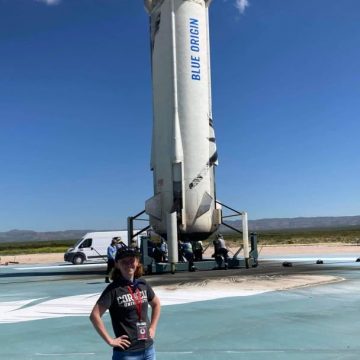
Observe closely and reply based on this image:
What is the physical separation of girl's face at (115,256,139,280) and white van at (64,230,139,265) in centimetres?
2586

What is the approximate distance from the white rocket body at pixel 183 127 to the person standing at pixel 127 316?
1401cm

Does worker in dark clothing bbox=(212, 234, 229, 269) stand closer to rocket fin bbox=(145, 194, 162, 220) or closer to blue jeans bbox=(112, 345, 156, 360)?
rocket fin bbox=(145, 194, 162, 220)

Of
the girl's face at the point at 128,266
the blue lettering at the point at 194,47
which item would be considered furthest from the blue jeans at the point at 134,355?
the blue lettering at the point at 194,47

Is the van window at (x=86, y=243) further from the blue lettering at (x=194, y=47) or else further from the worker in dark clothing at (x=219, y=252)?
the blue lettering at (x=194, y=47)

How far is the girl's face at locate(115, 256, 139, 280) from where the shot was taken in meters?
3.97

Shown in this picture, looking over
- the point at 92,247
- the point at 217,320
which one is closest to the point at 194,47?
the point at 217,320

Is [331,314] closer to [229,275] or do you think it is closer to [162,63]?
[229,275]

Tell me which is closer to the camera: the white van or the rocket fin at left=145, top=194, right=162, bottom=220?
the rocket fin at left=145, top=194, right=162, bottom=220

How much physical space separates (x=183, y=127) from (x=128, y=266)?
48.3 ft

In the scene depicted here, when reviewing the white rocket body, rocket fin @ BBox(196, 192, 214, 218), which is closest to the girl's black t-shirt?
the white rocket body

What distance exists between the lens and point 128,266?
397cm

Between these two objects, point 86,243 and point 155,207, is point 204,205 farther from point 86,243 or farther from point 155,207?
point 86,243

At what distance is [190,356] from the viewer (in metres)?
6.10

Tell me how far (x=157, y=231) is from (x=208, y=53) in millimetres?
7041
